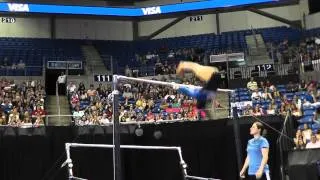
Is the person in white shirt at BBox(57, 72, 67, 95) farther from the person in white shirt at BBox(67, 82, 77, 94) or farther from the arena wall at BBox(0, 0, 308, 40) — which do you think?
the arena wall at BBox(0, 0, 308, 40)

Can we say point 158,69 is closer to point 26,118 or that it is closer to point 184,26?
point 184,26

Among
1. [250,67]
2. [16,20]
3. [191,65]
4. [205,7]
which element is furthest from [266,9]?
[191,65]

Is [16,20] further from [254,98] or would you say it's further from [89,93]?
[254,98]

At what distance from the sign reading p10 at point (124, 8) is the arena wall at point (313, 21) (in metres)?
2.41

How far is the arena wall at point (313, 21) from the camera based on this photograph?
89.6 feet

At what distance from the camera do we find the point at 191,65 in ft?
23.8

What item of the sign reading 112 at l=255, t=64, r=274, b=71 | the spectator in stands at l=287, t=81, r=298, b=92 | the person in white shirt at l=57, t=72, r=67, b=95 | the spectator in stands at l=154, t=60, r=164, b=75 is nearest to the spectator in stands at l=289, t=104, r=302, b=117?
the spectator in stands at l=287, t=81, r=298, b=92

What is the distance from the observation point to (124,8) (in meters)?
29.6

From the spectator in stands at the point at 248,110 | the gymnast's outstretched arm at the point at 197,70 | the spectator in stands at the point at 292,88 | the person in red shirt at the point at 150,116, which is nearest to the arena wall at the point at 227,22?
the spectator in stands at the point at 292,88

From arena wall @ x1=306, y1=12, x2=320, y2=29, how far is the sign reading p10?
2.41 metres

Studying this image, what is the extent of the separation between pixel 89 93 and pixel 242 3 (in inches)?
451

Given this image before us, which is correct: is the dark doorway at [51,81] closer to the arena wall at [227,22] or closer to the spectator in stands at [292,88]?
the arena wall at [227,22]

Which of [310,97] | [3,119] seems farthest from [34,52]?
[310,97]

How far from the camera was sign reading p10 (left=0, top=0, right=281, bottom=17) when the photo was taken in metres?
26.8
